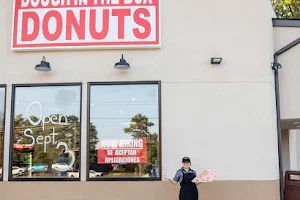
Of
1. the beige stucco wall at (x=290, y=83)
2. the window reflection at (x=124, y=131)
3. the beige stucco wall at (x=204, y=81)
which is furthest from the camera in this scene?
the beige stucco wall at (x=290, y=83)

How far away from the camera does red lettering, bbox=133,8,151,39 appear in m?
7.21

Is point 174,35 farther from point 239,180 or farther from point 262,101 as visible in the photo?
point 239,180

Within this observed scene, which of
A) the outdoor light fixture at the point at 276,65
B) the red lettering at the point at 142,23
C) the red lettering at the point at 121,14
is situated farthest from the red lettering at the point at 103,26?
the outdoor light fixture at the point at 276,65

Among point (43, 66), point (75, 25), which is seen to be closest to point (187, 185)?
point (43, 66)

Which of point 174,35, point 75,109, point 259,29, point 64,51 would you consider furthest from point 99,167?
point 259,29

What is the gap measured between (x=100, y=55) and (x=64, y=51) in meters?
0.72

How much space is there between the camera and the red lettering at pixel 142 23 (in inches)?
284

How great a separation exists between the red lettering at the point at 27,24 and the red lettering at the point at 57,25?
16 cm

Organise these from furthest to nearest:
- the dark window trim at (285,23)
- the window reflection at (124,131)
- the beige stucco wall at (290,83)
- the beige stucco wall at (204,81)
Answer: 1. the dark window trim at (285,23)
2. the beige stucco wall at (290,83)
3. the window reflection at (124,131)
4. the beige stucco wall at (204,81)

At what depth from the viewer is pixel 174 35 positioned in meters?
7.26

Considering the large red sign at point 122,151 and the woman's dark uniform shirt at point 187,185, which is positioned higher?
the large red sign at point 122,151

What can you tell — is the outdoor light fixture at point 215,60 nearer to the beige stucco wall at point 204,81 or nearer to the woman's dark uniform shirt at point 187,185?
the beige stucco wall at point 204,81

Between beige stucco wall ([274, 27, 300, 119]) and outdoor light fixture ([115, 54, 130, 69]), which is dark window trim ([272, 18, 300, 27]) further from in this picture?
outdoor light fixture ([115, 54, 130, 69])

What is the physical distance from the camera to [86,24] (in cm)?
729
